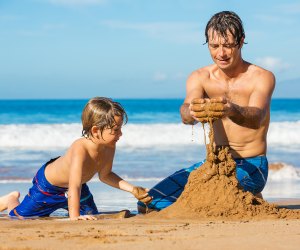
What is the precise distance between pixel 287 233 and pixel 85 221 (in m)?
1.54

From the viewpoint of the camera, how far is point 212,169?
4.68 meters

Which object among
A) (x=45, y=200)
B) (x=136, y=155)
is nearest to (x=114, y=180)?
(x=45, y=200)

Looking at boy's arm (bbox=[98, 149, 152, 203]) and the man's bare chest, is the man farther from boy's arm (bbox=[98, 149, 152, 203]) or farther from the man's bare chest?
boy's arm (bbox=[98, 149, 152, 203])

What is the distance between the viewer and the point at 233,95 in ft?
17.8

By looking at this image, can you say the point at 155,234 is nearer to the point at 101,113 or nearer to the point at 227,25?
the point at 101,113

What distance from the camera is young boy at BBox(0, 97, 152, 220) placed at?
4.99 meters

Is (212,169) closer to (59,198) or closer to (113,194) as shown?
(59,198)

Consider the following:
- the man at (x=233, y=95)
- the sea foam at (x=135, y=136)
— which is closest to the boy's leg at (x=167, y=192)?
the man at (x=233, y=95)

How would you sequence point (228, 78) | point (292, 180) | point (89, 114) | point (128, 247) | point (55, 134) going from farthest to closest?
1. point (55, 134)
2. point (292, 180)
3. point (228, 78)
4. point (89, 114)
5. point (128, 247)

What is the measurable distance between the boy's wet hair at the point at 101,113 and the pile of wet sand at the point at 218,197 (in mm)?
759

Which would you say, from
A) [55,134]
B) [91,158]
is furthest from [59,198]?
[55,134]

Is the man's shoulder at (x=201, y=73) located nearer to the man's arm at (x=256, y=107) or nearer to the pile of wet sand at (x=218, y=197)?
the man's arm at (x=256, y=107)

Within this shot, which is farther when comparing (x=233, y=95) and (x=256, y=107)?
(x=233, y=95)

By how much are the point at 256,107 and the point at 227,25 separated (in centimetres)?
70
